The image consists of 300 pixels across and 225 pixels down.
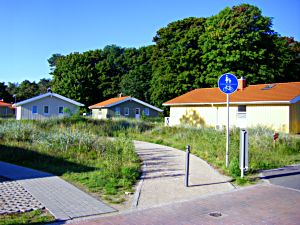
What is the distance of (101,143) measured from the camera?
13.7 meters

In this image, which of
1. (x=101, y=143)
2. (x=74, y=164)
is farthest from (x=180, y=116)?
(x=74, y=164)

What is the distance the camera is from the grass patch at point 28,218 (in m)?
5.57

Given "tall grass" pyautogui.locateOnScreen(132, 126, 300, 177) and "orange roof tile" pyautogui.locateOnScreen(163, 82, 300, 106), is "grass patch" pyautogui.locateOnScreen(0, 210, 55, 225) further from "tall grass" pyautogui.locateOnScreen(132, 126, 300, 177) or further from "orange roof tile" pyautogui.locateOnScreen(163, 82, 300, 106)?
"orange roof tile" pyautogui.locateOnScreen(163, 82, 300, 106)

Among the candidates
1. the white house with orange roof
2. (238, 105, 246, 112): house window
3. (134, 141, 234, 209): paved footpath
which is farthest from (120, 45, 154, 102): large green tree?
(134, 141, 234, 209): paved footpath

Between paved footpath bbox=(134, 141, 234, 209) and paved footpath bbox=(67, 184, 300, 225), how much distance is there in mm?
444

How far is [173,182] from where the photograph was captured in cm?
909

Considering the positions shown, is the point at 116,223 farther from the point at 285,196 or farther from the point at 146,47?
the point at 146,47

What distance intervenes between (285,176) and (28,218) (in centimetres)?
782

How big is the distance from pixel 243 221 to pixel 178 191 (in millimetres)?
2439

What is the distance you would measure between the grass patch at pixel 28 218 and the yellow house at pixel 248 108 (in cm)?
2066

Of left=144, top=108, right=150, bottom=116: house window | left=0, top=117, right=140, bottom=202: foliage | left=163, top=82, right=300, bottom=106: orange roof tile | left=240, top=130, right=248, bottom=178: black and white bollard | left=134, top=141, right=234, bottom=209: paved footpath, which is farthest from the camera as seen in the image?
left=144, top=108, right=150, bottom=116: house window

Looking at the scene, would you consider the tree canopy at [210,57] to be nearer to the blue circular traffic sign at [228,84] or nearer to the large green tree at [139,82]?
the large green tree at [139,82]

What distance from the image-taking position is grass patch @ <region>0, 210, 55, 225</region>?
557 centimetres

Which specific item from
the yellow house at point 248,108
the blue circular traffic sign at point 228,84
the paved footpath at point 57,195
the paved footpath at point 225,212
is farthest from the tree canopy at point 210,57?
the paved footpath at point 57,195
